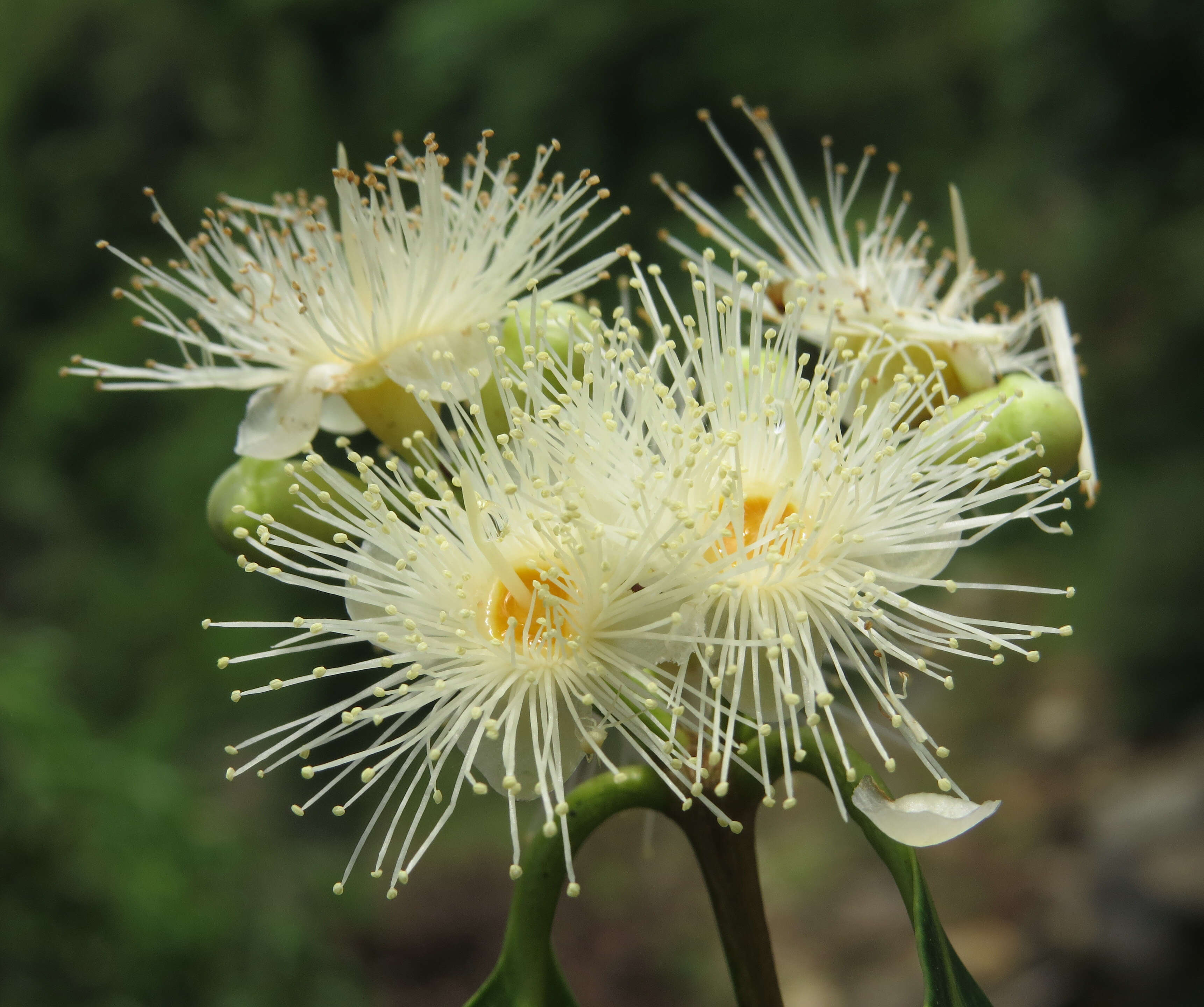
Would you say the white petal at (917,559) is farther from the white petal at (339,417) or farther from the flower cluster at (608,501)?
the white petal at (339,417)

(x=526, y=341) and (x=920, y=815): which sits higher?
(x=526, y=341)

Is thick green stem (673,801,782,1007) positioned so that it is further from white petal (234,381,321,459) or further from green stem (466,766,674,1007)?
white petal (234,381,321,459)

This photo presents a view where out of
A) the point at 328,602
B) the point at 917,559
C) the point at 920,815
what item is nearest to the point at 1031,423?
the point at 917,559

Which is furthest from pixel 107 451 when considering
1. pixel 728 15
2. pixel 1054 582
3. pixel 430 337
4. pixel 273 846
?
pixel 430 337

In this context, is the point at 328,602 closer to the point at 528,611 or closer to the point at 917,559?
the point at 528,611

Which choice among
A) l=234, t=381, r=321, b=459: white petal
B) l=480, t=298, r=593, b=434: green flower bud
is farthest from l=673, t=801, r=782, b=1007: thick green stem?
l=234, t=381, r=321, b=459: white petal

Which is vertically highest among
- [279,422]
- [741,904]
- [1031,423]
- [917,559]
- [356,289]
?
[356,289]
